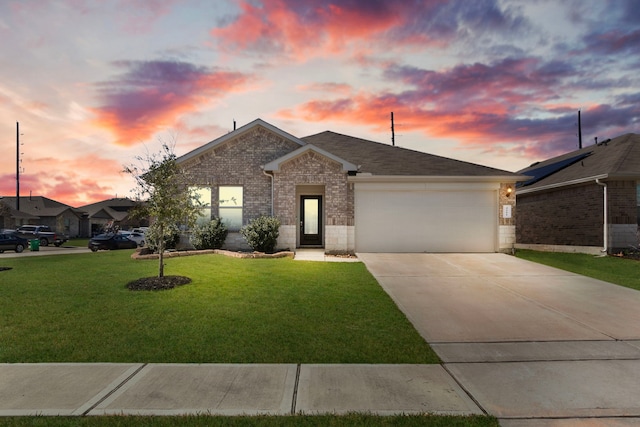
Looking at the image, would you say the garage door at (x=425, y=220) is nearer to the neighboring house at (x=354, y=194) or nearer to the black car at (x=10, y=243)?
the neighboring house at (x=354, y=194)

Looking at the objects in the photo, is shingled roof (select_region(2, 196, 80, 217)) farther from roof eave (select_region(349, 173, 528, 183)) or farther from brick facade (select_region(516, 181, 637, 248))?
brick facade (select_region(516, 181, 637, 248))

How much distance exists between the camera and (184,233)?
16797mm

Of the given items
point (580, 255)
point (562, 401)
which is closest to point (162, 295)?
point (562, 401)

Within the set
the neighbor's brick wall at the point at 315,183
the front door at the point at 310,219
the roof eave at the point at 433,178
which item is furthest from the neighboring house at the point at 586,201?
the front door at the point at 310,219

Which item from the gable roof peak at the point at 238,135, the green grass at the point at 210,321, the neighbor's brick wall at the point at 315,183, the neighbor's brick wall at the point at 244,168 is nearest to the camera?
the green grass at the point at 210,321

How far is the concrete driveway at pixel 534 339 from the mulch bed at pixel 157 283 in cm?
541

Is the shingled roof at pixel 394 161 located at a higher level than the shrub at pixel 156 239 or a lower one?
higher

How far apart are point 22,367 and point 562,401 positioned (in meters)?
6.22

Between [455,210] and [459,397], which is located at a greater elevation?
[455,210]

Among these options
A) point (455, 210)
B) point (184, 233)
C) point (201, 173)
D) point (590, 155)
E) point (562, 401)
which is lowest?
point (562, 401)

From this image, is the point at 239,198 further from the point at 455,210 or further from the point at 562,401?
the point at 562,401

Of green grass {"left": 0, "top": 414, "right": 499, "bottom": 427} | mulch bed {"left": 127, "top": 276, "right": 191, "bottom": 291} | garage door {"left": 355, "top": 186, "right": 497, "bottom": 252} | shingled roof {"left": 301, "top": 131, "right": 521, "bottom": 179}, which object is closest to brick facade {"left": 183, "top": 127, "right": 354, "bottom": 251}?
garage door {"left": 355, "top": 186, "right": 497, "bottom": 252}

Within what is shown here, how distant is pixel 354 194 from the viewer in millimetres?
16141

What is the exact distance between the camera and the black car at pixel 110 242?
76.9 ft
